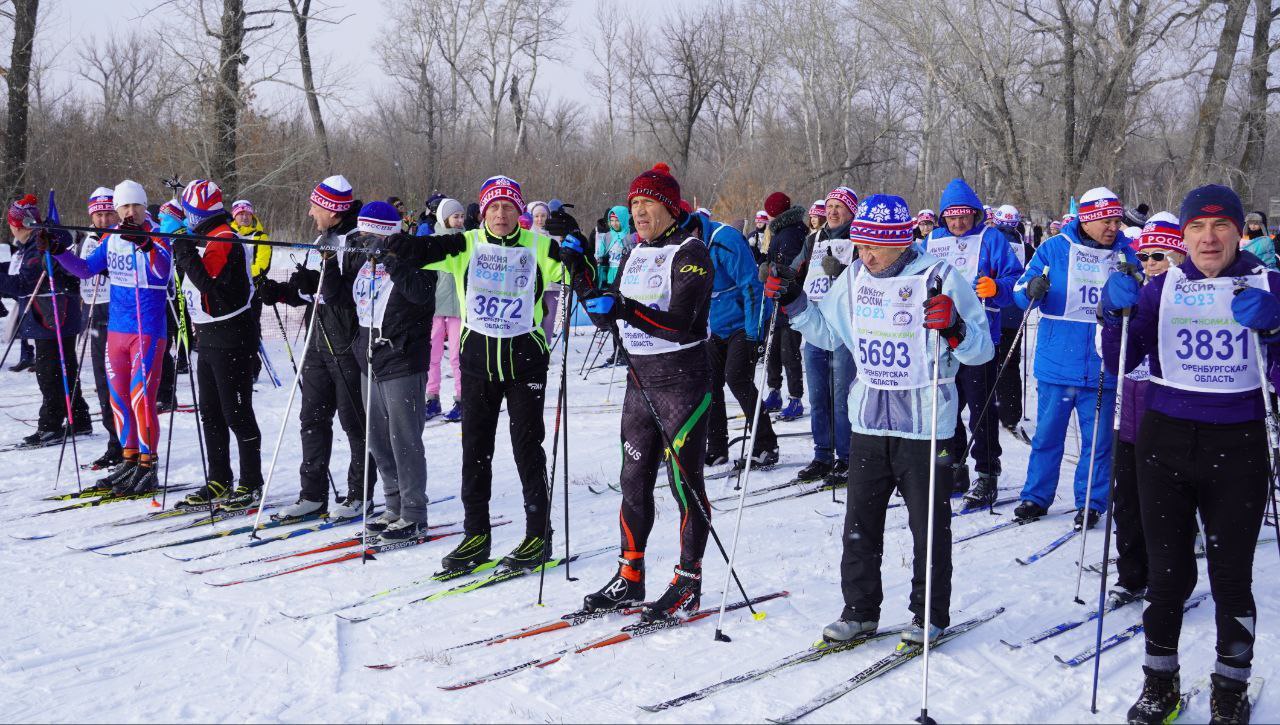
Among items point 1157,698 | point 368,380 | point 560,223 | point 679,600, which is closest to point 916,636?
point 1157,698

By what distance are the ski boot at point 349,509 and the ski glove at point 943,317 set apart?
13.2 ft

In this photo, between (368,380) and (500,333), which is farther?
(368,380)

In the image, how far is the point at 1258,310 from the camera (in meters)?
3.27

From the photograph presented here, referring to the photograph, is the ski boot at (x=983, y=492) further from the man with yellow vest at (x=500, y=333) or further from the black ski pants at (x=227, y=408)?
the black ski pants at (x=227, y=408)

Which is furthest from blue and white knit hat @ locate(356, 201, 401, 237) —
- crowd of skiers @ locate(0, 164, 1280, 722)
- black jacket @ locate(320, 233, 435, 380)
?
black jacket @ locate(320, 233, 435, 380)

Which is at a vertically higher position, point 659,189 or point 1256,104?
point 1256,104

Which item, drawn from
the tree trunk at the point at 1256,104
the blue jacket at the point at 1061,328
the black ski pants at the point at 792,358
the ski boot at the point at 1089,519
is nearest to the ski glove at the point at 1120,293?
the blue jacket at the point at 1061,328

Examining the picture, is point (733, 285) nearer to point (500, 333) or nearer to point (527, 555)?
point (500, 333)

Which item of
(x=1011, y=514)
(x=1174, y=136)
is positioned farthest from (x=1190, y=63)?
(x=1011, y=514)

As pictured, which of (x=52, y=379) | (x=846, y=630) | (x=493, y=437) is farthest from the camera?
(x=52, y=379)

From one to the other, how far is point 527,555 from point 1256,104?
70.8 ft

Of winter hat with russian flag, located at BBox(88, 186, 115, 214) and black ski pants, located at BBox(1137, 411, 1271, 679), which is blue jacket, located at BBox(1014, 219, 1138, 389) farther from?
winter hat with russian flag, located at BBox(88, 186, 115, 214)

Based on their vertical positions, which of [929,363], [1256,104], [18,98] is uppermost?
[1256,104]

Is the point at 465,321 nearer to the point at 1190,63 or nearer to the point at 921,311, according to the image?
the point at 921,311
